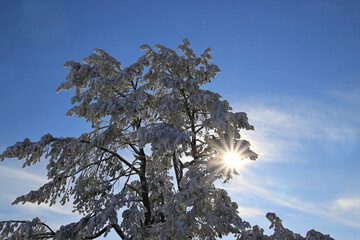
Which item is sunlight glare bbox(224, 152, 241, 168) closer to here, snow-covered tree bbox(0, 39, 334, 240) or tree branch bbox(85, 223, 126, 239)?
snow-covered tree bbox(0, 39, 334, 240)

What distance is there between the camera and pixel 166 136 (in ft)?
28.7

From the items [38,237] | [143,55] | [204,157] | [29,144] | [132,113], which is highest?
[143,55]

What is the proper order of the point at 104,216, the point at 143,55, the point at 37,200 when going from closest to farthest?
the point at 104,216 → the point at 37,200 → the point at 143,55

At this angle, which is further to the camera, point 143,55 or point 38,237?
point 143,55

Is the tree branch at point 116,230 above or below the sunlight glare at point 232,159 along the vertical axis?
below

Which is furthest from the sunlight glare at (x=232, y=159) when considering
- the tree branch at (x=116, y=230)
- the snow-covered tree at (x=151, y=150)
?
the tree branch at (x=116, y=230)

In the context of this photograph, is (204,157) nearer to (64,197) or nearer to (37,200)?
(64,197)

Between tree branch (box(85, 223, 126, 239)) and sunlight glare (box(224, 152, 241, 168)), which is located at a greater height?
sunlight glare (box(224, 152, 241, 168))

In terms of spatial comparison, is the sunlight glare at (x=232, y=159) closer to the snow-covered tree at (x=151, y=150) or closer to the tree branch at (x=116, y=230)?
the snow-covered tree at (x=151, y=150)

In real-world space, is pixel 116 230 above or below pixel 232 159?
below

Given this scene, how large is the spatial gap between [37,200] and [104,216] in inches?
136

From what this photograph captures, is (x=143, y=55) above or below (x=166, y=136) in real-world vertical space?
above

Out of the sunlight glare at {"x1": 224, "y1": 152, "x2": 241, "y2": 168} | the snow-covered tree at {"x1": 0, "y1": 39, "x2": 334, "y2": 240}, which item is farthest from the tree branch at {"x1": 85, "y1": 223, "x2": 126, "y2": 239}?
the sunlight glare at {"x1": 224, "y1": 152, "x2": 241, "y2": 168}

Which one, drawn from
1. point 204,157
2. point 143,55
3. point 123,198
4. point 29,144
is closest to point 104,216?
point 123,198
